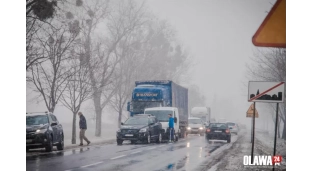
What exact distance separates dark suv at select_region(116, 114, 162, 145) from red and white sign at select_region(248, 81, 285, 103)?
16893 millimetres

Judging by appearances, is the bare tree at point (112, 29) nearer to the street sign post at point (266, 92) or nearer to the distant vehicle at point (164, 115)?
the distant vehicle at point (164, 115)

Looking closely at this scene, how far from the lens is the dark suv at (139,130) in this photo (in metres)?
26.3

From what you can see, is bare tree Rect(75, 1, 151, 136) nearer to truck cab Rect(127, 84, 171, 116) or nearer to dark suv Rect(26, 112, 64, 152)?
truck cab Rect(127, 84, 171, 116)

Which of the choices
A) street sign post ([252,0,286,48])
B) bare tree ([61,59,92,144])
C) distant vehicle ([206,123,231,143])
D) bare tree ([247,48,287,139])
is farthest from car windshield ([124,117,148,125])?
street sign post ([252,0,286,48])

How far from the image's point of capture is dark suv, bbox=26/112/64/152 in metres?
20.0

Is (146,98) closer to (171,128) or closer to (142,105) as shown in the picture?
(142,105)

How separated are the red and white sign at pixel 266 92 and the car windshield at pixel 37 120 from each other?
12951mm

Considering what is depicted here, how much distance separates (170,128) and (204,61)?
591 inches

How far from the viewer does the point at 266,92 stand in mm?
9570

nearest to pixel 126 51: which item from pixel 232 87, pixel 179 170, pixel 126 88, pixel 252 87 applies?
pixel 126 88

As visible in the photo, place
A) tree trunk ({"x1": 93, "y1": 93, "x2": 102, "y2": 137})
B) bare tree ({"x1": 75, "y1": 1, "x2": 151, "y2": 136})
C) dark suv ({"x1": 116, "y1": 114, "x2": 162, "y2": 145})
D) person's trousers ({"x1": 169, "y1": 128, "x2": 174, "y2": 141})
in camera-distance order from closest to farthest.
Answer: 1. dark suv ({"x1": 116, "y1": 114, "x2": 162, "y2": 145})
2. person's trousers ({"x1": 169, "y1": 128, "x2": 174, "y2": 141})
3. bare tree ({"x1": 75, "y1": 1, "x2": 151, "y2": 136})
4. tree trunk ({"x1": 93, "y1": 93, "x2": 102, "y2": 137})
